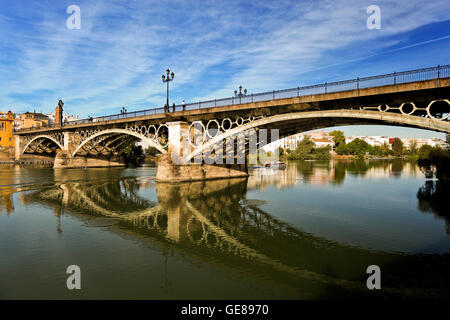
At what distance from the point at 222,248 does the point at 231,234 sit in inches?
70.5

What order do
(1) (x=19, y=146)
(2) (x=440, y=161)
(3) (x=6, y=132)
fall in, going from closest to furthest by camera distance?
(2) (x=440, y=161) → (1) (x=19, y=146) → (3) (x=6, y=132)

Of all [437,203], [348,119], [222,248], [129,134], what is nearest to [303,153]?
[129,134]

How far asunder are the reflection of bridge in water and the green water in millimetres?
46

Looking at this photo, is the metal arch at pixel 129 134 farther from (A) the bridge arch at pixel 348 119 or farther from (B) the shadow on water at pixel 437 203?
(B) the shadow on water at pixel 437 203

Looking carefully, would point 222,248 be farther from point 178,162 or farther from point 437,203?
point 178,162

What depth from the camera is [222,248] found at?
9.52 meters

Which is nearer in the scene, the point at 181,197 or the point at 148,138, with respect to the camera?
the point at 181,197

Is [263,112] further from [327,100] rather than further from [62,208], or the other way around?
[62,208]

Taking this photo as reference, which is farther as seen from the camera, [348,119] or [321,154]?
[321,154]

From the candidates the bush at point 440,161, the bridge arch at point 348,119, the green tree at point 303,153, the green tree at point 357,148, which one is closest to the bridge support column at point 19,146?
the bridge arch at point 348,119
